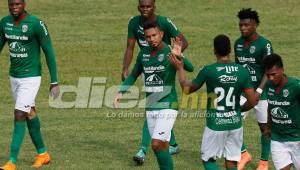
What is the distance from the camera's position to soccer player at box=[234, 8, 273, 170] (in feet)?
52.9

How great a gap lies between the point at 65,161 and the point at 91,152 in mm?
739

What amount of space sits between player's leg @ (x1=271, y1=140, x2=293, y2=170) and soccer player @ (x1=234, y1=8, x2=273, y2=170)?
1818 millimetres

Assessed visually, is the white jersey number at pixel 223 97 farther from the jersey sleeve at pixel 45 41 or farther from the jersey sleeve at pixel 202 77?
the jersey sleeve at pixel 45 41

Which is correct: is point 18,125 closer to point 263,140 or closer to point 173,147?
point 173,147

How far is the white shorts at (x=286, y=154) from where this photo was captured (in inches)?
565

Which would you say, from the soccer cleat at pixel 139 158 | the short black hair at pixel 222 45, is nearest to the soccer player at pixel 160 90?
the short black hair at pixel 222 45

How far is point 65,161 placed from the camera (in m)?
16.7

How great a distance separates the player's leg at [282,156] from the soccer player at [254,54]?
182cm

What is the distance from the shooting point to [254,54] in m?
16.3

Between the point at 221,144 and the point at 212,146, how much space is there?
0.49 feet

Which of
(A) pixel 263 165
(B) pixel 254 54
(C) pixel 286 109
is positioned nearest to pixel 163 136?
(C) pixel 286 109

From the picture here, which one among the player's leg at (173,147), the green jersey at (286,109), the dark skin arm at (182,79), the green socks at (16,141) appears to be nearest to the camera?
the dark skin arm at (182,79)

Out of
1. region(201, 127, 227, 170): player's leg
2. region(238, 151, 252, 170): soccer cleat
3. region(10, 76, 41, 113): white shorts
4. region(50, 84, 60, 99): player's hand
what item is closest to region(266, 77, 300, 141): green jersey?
region(201, 127, 227, 170): player's leg

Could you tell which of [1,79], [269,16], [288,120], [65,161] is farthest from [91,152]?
[269,16]
